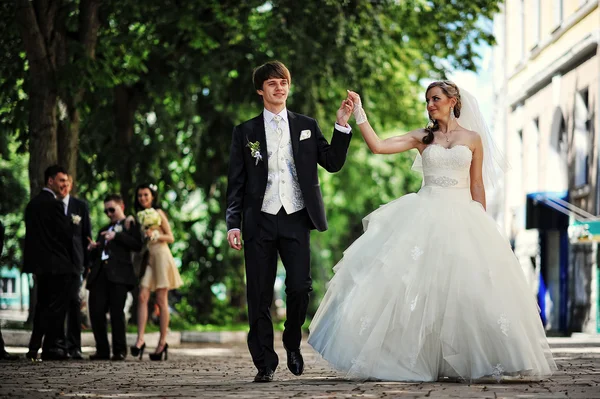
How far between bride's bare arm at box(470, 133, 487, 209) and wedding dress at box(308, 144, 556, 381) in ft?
0.52

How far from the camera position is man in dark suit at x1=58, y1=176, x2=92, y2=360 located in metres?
14.2

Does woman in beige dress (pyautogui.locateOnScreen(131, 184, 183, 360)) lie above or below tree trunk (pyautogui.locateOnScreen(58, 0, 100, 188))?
below

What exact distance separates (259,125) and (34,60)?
28.7 feet

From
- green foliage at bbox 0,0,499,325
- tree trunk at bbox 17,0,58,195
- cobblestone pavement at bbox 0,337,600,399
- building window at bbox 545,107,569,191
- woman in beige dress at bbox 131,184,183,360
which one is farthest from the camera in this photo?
building window at bbox 545,107,569,191

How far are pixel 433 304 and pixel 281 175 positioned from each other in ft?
4.97

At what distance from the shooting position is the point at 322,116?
23531 millimetres

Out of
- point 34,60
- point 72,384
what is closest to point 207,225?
point 34,60

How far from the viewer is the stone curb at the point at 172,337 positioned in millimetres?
17594

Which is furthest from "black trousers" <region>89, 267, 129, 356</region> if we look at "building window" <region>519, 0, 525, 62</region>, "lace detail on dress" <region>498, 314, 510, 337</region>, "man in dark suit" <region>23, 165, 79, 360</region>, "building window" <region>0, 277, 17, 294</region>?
"building window" <region>0, 277, 17, 294</region>

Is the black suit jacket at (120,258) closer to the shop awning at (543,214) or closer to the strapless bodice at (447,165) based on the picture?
the strapless bodice at (447,165)

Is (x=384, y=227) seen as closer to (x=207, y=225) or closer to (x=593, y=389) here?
(x=593, y=389)

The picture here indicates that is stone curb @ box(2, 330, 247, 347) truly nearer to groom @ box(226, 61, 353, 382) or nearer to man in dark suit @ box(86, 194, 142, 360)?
man in dark suit @ box(86, 194, 142, 360)

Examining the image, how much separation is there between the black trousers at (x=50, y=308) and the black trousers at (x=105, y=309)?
38 centimetres

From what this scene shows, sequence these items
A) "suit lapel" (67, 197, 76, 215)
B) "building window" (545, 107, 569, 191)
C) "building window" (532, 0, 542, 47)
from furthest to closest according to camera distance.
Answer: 1. "building window" (532, 0, 542, 47)
2. "building window" (545, 107, 569, 191)
3. "suit lapel" (67, 197, 76, 215)
